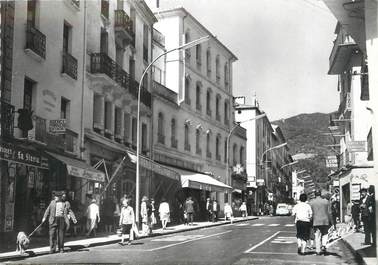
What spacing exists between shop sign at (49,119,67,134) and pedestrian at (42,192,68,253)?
14.9 ft

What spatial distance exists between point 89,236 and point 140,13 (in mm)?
15333

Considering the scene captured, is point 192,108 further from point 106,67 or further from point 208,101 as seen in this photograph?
point 106,67

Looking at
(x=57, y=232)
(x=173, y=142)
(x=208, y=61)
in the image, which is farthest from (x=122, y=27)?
(x=208, y=61)

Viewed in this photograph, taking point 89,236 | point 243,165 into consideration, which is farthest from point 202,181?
point 243,165

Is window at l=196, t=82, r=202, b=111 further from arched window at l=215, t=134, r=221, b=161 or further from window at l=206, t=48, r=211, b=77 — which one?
arched window at l=215, t=134, r=221, b=161

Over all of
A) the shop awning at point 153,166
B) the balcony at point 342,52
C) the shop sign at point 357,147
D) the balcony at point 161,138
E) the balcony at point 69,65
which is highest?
the balcony at point 342,52

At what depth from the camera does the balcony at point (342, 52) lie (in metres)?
37.6

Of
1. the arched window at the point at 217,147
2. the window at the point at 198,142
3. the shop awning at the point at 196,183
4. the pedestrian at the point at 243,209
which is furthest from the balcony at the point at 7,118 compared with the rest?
the pedestrian at the point at 243,209

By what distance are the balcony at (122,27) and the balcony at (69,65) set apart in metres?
5.23

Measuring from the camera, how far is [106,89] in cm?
2741

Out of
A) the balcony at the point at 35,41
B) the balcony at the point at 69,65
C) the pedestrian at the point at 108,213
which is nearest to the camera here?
the balcony at the point at 35,41

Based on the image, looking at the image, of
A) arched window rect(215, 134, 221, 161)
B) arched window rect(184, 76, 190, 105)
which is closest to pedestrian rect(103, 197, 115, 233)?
arched window rect(184, 76, 190, 105)

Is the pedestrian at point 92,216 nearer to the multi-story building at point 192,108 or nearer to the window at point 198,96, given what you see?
the multi-story building at point 192,108

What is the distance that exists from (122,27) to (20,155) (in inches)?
537
